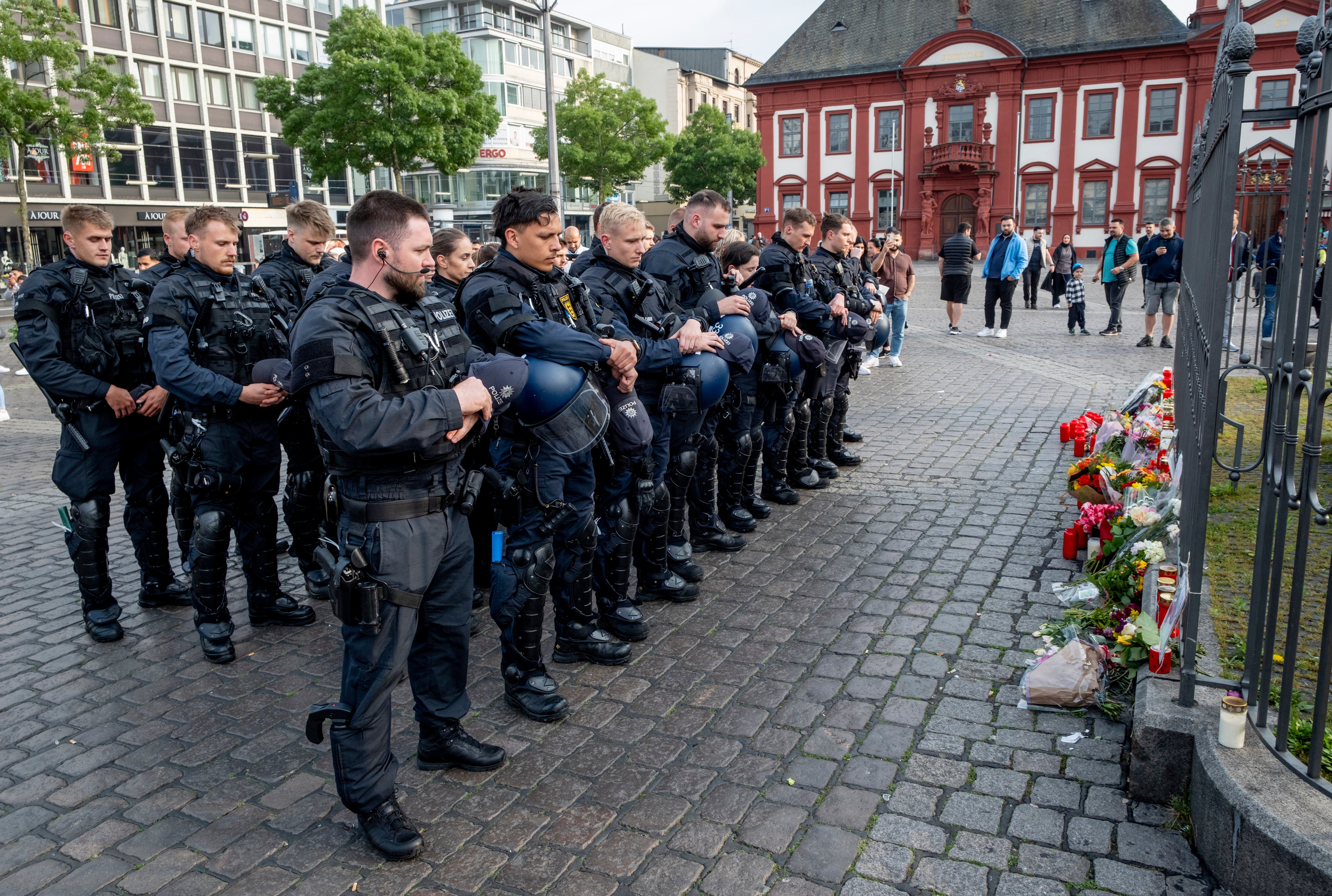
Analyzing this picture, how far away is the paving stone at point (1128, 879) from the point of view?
10.2 feet

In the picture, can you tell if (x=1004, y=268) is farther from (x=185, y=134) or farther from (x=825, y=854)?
(x=185, y=134)

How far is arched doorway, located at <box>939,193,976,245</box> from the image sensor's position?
50.4 metres

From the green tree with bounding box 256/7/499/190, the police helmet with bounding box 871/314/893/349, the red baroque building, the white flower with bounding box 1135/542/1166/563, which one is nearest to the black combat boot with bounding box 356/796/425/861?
the white flower with bounding box 1135/542/1166/563

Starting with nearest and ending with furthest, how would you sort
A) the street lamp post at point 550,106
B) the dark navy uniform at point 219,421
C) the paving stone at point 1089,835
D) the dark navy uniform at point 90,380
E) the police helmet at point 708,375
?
the paving stone at point 1089,835 → the dark navy uniform at point 219,421 → the dark navy uniform at point 90,380 → the police helmet at point 708,375 → the street lamp post at point 550,106

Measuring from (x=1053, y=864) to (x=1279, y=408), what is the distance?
5.49 ft

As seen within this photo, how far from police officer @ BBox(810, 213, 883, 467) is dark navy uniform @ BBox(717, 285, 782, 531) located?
4.58 ft

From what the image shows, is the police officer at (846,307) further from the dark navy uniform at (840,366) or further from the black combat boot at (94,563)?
the black combat boot at (94,563)

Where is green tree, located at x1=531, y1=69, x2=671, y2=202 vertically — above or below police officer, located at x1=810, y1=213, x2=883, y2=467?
above

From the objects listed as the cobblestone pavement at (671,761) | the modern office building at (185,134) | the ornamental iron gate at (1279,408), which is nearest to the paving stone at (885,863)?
the cobblestone pavement at (671,761)

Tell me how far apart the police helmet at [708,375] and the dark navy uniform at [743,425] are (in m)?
0.81

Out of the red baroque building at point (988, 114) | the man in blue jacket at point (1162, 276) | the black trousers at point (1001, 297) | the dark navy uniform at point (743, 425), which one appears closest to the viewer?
the dark navy uniform at point (743, 425)

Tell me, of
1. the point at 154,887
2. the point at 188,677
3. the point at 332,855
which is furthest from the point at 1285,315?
the point at 188,677

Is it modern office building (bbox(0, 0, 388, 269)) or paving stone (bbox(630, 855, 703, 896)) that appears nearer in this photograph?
paving stone (bbox(630, 855, 703, 896))

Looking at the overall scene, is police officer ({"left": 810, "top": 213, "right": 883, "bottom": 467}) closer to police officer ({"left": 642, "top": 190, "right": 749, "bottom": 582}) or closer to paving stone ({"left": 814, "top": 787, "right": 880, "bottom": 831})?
police officer ({"left": 642, "top": 190, "right": 749, "bottom": 582})
